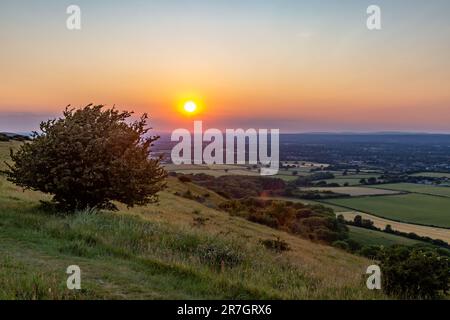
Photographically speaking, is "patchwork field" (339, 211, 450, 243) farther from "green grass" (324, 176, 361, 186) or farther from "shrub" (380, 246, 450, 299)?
"shrub" (380, 246, 450, 299)

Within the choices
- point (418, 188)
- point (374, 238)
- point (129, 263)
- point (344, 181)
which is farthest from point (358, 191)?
point (129, 263)

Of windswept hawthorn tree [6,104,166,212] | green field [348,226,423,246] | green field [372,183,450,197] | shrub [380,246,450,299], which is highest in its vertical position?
windswept hawthorn tree [6,104,166,212]

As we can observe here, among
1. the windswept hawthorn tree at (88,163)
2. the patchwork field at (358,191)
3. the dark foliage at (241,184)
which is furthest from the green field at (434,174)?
the windswept hawthorn tree at (88,163)

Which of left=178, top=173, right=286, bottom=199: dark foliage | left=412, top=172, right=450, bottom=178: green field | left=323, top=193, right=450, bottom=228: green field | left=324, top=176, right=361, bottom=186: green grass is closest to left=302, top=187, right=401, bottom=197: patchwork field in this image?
left=323, top=193, right=450, bottom=228: green field

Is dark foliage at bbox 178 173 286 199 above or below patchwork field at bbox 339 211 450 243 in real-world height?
above

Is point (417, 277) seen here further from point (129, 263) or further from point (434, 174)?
point (434, 174)
